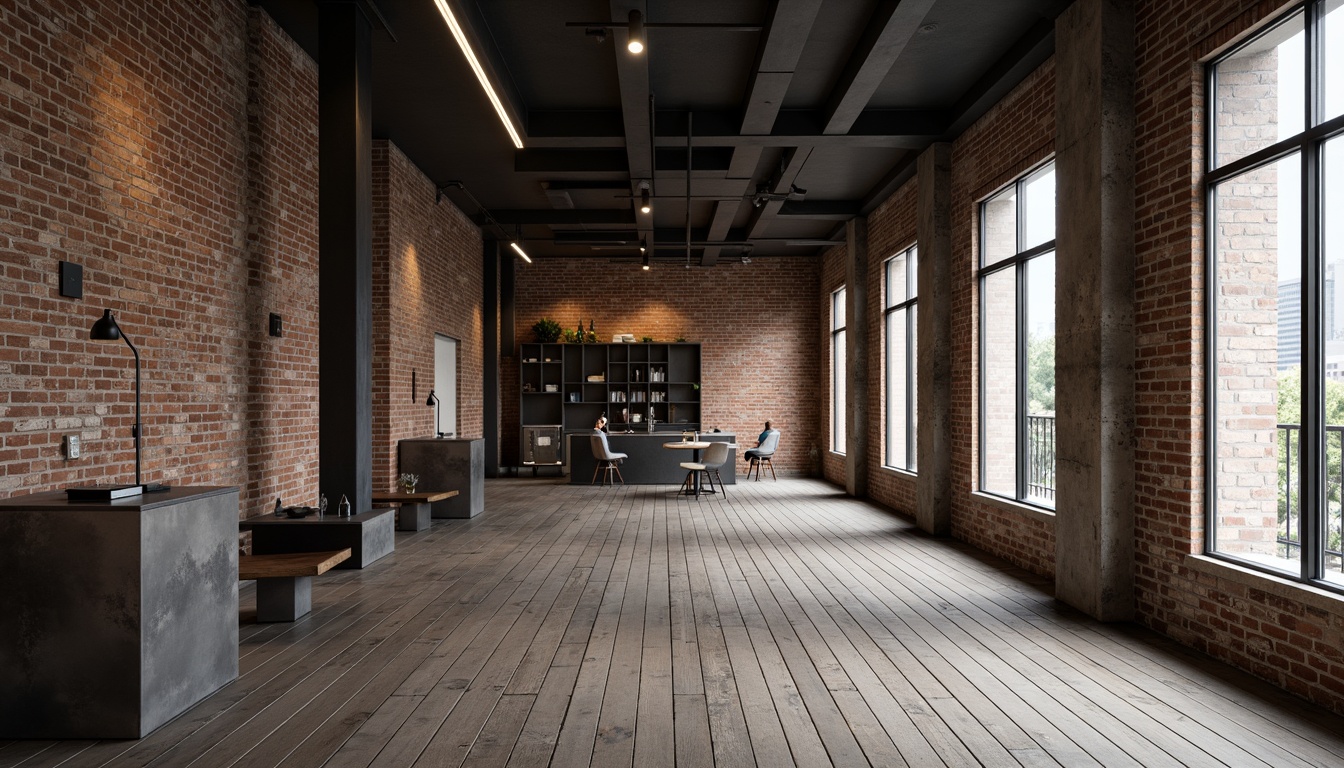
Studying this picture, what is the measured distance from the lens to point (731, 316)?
14852 millimetres

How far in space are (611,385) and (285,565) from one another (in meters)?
10.4

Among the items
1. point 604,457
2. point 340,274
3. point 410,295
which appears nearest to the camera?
point 340,274

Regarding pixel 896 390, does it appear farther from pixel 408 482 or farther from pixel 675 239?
pixel 408 482

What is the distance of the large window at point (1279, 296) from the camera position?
3.62m

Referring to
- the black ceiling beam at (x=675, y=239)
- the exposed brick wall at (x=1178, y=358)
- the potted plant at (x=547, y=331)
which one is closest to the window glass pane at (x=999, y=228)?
the exposed brick wall at (x=1178, y=358)

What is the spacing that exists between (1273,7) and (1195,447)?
7.03 ft

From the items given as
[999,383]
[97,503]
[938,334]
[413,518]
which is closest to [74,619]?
[97,503]

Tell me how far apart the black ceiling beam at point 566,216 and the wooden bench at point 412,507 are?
15.6ft

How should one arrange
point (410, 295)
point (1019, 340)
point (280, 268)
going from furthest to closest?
1. point (410, 295)
2. point (1019, 340)
3. point (280, 268)

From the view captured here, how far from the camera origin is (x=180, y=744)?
303 centimetres

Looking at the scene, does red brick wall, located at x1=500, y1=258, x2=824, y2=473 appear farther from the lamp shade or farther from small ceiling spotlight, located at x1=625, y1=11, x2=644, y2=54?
the lamp shade

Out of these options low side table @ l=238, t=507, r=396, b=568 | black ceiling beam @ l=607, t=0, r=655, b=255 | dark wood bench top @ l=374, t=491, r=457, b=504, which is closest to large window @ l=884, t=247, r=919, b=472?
black ceiling beam @ l=607, t=0, r=655, b=255

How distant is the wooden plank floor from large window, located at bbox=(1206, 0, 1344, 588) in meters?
0.79

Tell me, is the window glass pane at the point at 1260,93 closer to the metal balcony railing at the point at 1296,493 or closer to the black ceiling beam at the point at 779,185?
the metal balcony railing at the point at 1296,493
